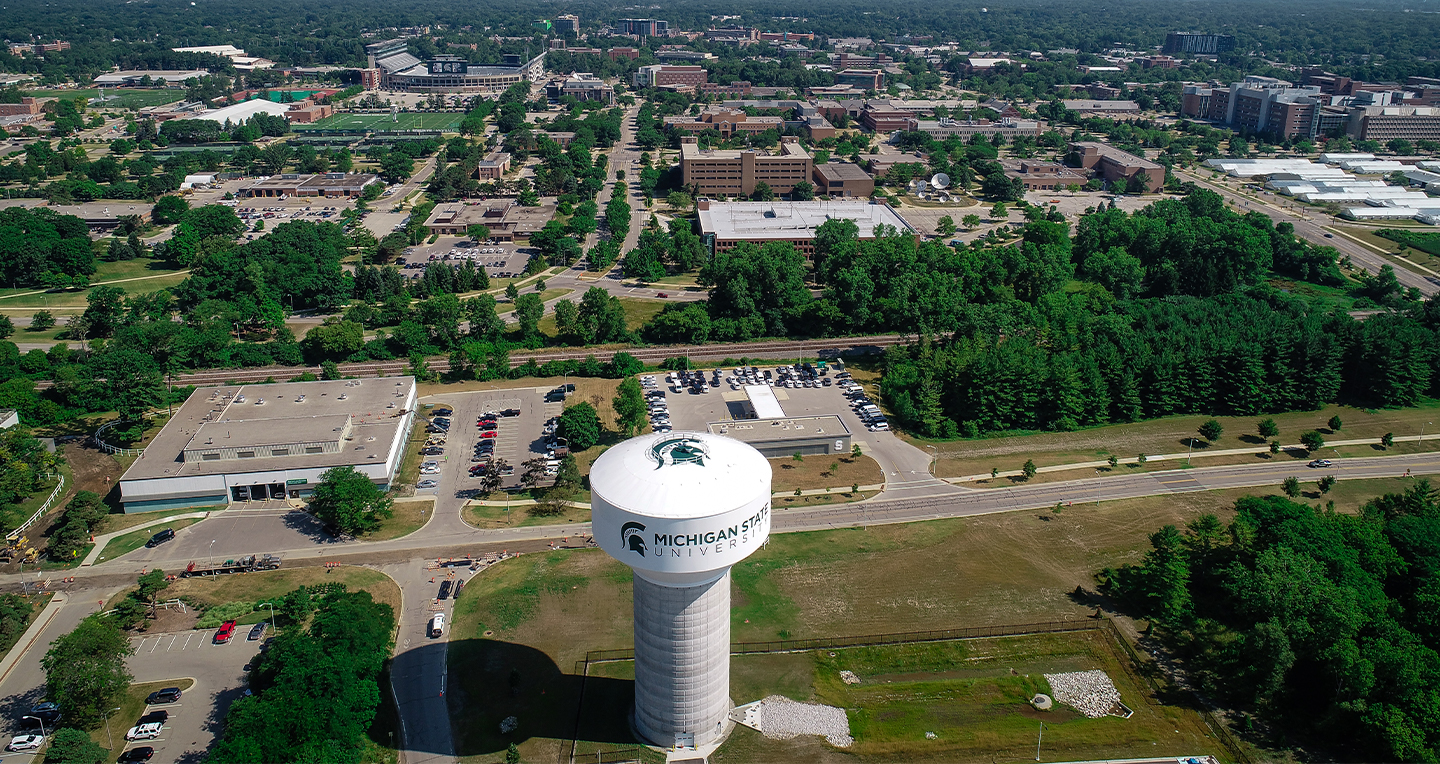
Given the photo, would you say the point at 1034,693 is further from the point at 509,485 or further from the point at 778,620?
the point at 509,485

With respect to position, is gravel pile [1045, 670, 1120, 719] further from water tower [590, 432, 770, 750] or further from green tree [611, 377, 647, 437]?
green tree [611, 377, 647, 437]

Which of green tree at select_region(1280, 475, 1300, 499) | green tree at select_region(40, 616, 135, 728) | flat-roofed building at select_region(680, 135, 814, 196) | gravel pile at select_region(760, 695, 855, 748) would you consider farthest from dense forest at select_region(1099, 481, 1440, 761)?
flat-roofed building at select_region(680, 135, 814, 196)

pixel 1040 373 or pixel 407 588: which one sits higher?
pixel 1040 373

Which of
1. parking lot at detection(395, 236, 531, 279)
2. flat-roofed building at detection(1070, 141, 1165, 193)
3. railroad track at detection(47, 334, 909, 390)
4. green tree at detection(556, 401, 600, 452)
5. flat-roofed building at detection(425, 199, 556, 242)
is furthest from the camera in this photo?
flat-roofed building at detection(1070, 141, 1165, 193)

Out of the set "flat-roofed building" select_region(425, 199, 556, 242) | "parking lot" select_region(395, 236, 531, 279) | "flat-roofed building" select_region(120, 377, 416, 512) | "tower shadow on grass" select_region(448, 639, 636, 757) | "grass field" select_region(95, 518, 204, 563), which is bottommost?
"tower shadow on grass" select_region(448, 639, 636, 757)

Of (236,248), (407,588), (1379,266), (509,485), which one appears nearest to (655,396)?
(509,485)

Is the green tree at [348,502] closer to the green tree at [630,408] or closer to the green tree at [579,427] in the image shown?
the green tree at [579,427]

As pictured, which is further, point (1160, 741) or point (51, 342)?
point (51, 342)

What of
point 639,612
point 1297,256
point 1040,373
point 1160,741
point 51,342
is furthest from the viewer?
point 1297,256
